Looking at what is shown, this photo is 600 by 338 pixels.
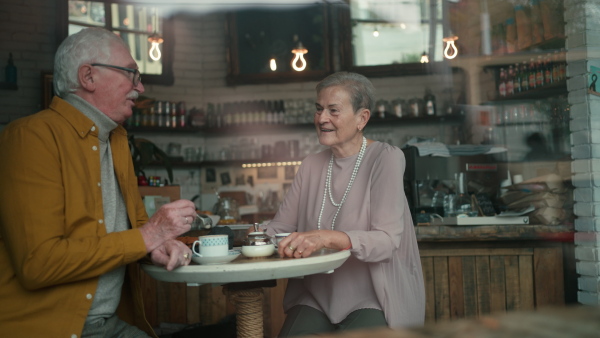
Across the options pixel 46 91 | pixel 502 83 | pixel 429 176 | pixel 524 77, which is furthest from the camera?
pixel 46 91

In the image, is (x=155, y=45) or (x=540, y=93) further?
(x=155, y=45)

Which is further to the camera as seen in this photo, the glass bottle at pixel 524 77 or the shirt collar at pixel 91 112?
the glass bottle at pixel 524 77

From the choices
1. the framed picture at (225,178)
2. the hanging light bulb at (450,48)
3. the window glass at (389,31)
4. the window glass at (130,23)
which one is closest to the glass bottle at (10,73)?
the window glass at (130,23)

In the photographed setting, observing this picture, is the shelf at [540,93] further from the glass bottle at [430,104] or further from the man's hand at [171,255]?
the man's hand at [171,255]

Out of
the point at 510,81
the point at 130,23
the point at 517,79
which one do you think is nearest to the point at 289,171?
the point at 130,23

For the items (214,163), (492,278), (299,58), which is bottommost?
(492,278)

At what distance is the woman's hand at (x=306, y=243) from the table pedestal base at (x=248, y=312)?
31cm

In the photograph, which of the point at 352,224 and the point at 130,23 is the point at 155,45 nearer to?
the point at 130,23

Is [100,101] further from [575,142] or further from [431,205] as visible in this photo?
[575,142]

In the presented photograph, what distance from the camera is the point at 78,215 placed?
182 cm

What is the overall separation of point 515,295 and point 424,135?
4.30m

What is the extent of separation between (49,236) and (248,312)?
2.50 ft

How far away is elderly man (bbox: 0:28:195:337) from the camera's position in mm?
1694

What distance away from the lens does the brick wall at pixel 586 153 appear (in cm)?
336
